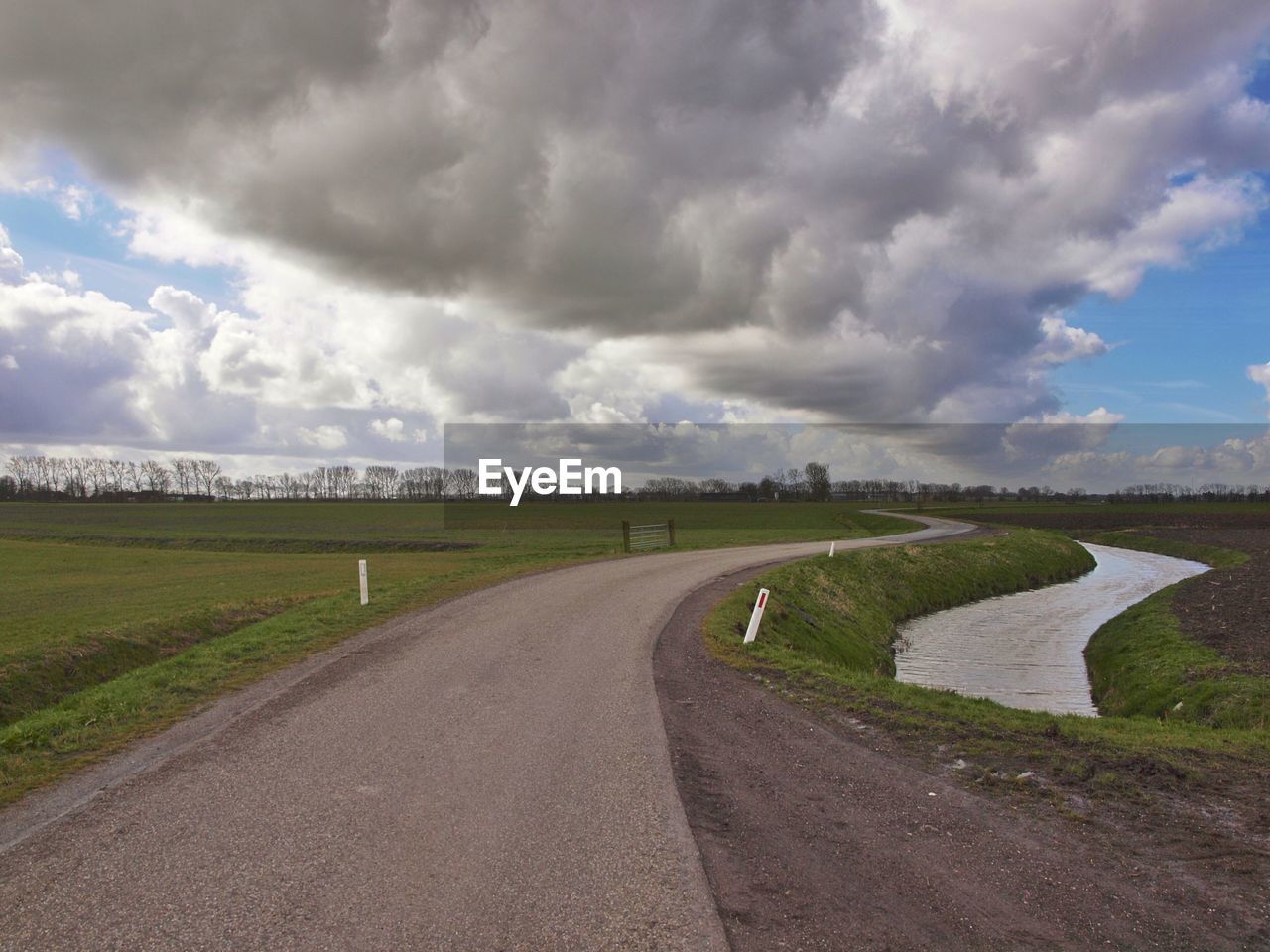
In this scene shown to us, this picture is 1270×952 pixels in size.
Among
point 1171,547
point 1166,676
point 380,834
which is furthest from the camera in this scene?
point 1171,547

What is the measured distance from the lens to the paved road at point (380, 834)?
4512 mm

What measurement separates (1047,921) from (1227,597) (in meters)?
24.7

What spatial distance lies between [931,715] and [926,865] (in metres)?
4.75

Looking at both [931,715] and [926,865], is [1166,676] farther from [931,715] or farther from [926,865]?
[926,865]

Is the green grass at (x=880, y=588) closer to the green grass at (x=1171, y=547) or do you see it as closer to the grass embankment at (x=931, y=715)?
the grass embankment at (x=931, y=715)

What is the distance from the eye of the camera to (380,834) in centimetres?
578

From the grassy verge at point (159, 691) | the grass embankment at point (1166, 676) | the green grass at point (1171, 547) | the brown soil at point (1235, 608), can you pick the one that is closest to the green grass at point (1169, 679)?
the grass embankment at point (1166, 676)

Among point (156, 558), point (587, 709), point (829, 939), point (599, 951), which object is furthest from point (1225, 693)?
point (156, 558)

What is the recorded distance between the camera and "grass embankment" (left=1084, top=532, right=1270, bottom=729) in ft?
41.5

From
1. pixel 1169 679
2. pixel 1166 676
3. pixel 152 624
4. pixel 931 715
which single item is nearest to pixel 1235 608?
pixel 1166 676

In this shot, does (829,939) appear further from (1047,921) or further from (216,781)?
(216,781)

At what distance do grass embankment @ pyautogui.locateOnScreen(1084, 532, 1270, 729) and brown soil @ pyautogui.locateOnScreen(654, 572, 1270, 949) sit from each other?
23.7 ft

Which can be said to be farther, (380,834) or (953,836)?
(953,836)

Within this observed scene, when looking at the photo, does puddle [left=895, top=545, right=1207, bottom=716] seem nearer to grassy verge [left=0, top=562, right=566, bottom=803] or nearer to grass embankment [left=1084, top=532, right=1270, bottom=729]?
grass embankment [left=1084, top=532, right=1270, bottom=729]
